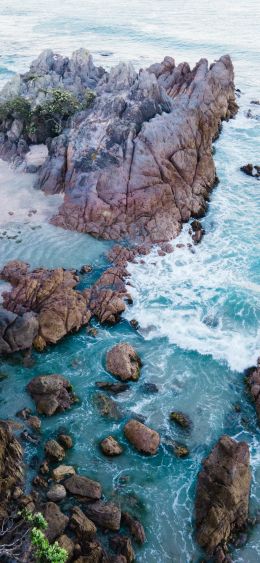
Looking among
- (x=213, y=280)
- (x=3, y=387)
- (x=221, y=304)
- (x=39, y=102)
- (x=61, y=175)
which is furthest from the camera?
(x=39, y=102)

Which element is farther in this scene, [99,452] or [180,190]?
[180,190]

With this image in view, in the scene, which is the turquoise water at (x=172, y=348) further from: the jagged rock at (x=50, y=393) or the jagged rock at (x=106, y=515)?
the jagged rock at (x=106, y=515)

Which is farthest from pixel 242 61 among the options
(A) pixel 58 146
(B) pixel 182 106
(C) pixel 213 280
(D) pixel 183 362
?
(D) pixel 183 362

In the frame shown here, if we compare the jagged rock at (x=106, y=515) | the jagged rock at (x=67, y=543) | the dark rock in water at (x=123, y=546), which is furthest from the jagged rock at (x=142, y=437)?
the jagged rock at (x=67, y=543)

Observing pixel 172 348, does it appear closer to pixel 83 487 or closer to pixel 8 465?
pixel 83 487

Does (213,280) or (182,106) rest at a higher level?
(182,106)

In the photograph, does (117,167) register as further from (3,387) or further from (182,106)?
(3,387)

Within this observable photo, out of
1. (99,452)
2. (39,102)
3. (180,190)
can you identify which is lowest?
(99,452)

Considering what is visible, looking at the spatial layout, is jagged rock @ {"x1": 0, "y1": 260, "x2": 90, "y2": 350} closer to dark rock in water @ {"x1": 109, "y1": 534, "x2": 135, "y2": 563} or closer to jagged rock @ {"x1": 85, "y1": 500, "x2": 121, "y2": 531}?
jagged rock @ {"x1": 85, "y1": 500, "x2": 121, "y2": 531}

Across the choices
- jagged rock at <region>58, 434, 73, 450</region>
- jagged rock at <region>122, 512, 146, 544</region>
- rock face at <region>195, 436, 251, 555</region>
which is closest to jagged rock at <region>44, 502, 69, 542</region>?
jagged rock at <region>122, 512, 146, 544</region>
